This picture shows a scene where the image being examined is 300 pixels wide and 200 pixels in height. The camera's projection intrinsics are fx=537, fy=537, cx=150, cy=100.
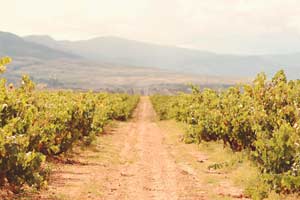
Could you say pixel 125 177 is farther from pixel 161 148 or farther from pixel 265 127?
pixel 161 148

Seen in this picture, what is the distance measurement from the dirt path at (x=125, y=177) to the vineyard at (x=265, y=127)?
2.14 meters

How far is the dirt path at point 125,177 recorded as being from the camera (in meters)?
16.3

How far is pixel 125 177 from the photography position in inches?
777

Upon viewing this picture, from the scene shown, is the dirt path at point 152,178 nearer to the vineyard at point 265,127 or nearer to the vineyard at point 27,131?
the vineyard at point 265,127

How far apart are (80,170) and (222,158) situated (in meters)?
6.86

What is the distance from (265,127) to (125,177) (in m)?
5.51

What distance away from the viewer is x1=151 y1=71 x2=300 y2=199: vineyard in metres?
15.0

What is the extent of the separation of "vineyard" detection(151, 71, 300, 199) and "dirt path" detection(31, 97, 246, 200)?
84.2 inches

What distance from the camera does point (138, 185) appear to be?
18062 millimetres

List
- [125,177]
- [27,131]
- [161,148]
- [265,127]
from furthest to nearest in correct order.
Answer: [161,148] → [125,177] → [265,127] → [27,131]

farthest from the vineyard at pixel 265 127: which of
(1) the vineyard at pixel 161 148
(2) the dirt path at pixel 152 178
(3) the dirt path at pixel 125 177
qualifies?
(2) the dirt path at pixel 152 178

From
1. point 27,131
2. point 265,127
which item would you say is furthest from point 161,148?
point 27,131

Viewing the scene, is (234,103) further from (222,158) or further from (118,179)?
(118,179)

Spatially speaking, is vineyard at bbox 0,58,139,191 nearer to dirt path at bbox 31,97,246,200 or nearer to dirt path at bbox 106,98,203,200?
dirt path at bbox 31,97,246,200
